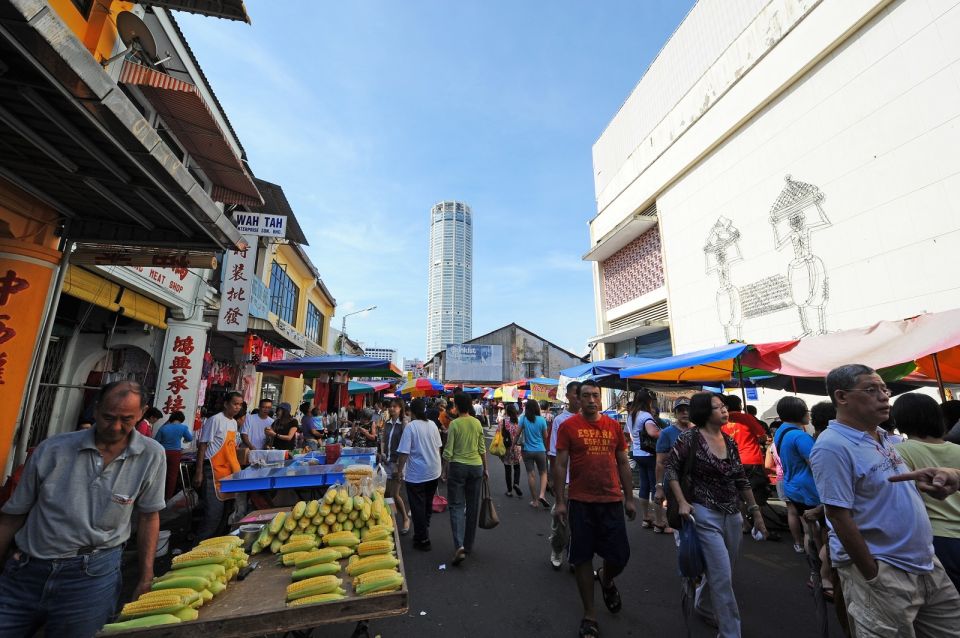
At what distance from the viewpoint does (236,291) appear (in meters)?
10.4

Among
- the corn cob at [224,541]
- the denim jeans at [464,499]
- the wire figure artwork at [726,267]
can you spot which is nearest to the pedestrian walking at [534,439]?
the denim jeans at [464,499]

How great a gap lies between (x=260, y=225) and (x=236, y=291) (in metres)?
1.81

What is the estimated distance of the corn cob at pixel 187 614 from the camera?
78.3 inches

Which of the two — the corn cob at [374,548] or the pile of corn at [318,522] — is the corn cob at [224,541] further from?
the corn cob at [374,548]

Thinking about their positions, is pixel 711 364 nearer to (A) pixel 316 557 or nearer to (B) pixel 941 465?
(B) pixel 941 465

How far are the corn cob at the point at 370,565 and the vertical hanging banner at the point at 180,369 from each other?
26.8 ft

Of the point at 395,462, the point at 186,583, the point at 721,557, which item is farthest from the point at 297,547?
the point at 395,462

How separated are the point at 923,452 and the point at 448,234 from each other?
101007mm

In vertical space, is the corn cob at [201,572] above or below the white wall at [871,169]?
below

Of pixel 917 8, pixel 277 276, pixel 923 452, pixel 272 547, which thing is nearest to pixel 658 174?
pixel 917 8

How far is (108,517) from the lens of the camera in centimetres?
218

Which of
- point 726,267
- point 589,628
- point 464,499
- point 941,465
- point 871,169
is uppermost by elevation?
point 871,169

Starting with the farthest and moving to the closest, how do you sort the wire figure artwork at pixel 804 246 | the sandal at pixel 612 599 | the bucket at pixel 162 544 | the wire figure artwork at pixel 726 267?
the wire figure artwork at pixel 726 267 → the wire figure artwork at pixel 804 246 → the bucket at pixel 162 544 → the sandal at pixel 612 599

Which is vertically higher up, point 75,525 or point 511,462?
point 75,525
